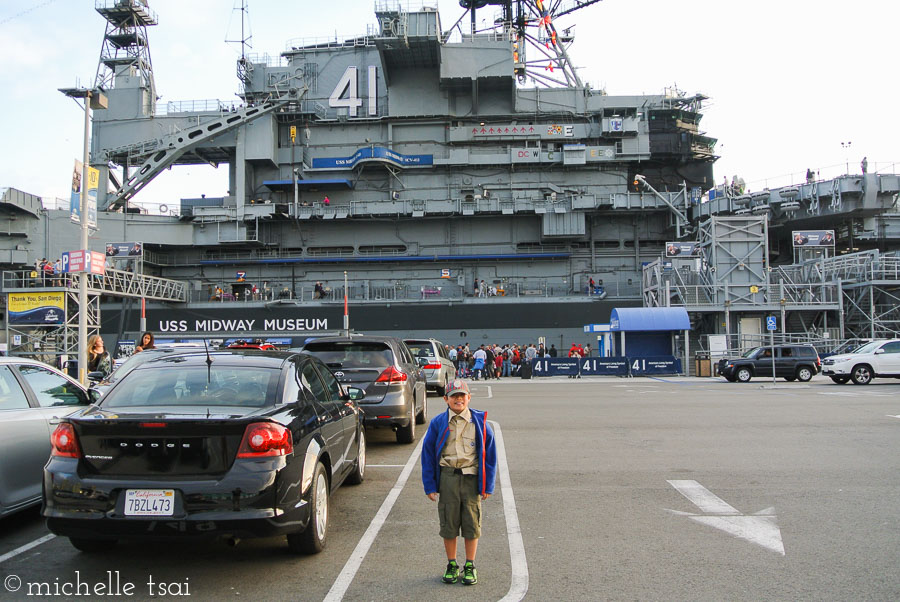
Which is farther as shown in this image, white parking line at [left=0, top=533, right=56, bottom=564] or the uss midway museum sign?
the uss midway museum sign

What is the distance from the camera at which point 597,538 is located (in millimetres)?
5625

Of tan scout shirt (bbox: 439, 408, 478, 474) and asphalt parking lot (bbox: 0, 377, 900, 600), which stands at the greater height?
tan scout shirt (bbox: 439, 408, 478, 474)

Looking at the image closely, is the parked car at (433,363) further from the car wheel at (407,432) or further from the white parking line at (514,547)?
the white parking line at (514,547)

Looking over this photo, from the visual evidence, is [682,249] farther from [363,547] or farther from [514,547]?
[363,547]

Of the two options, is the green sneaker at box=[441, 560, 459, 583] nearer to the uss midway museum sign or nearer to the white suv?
the white suv

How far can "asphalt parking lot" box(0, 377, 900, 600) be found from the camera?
452cm

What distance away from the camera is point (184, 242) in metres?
42.2

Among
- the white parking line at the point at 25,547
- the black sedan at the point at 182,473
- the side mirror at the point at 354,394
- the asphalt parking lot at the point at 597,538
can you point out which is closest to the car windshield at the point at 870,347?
the asphalt parking lot at the point at 597,538

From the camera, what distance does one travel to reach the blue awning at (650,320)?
30.7 meters

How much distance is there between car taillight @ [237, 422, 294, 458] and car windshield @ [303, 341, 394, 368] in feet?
17.6

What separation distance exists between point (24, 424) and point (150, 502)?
9.05ft

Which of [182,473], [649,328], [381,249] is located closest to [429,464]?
[182,473]

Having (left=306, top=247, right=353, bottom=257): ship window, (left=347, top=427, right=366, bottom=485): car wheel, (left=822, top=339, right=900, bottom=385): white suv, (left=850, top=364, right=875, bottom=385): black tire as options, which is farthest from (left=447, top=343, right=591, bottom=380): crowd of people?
(left=347, top=427, right=366, bottom=485): car wheel

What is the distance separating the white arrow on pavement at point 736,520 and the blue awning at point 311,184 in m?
37.3
